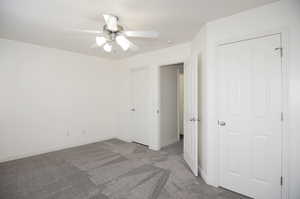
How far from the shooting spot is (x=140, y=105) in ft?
13.5

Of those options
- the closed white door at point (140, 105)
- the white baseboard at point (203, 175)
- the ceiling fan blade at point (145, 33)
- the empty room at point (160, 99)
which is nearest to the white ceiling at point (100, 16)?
the empty room at point (160, 99)

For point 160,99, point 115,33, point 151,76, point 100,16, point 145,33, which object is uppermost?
point 100,16

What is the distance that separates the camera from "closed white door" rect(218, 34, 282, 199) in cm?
176

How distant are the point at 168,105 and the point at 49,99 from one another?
10.4 ft

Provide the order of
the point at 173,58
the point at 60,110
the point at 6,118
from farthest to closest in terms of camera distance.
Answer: the point at 60,110, the point at 173,58, the point at 6,118

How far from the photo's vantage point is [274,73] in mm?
1762

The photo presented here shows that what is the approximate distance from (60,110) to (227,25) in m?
4.12

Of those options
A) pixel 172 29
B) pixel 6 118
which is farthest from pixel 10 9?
pixel 172 29

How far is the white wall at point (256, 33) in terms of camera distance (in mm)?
1634

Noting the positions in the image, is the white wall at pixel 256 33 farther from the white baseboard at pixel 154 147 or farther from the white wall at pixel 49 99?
the white wall at pixel 49 99

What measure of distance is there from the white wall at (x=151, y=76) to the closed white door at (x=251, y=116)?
1285mm

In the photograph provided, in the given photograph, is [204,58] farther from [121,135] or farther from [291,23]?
[121,135]

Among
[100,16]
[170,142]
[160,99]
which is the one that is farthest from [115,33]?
[170,142]

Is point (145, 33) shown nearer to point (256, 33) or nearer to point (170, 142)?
point (256, 33)
